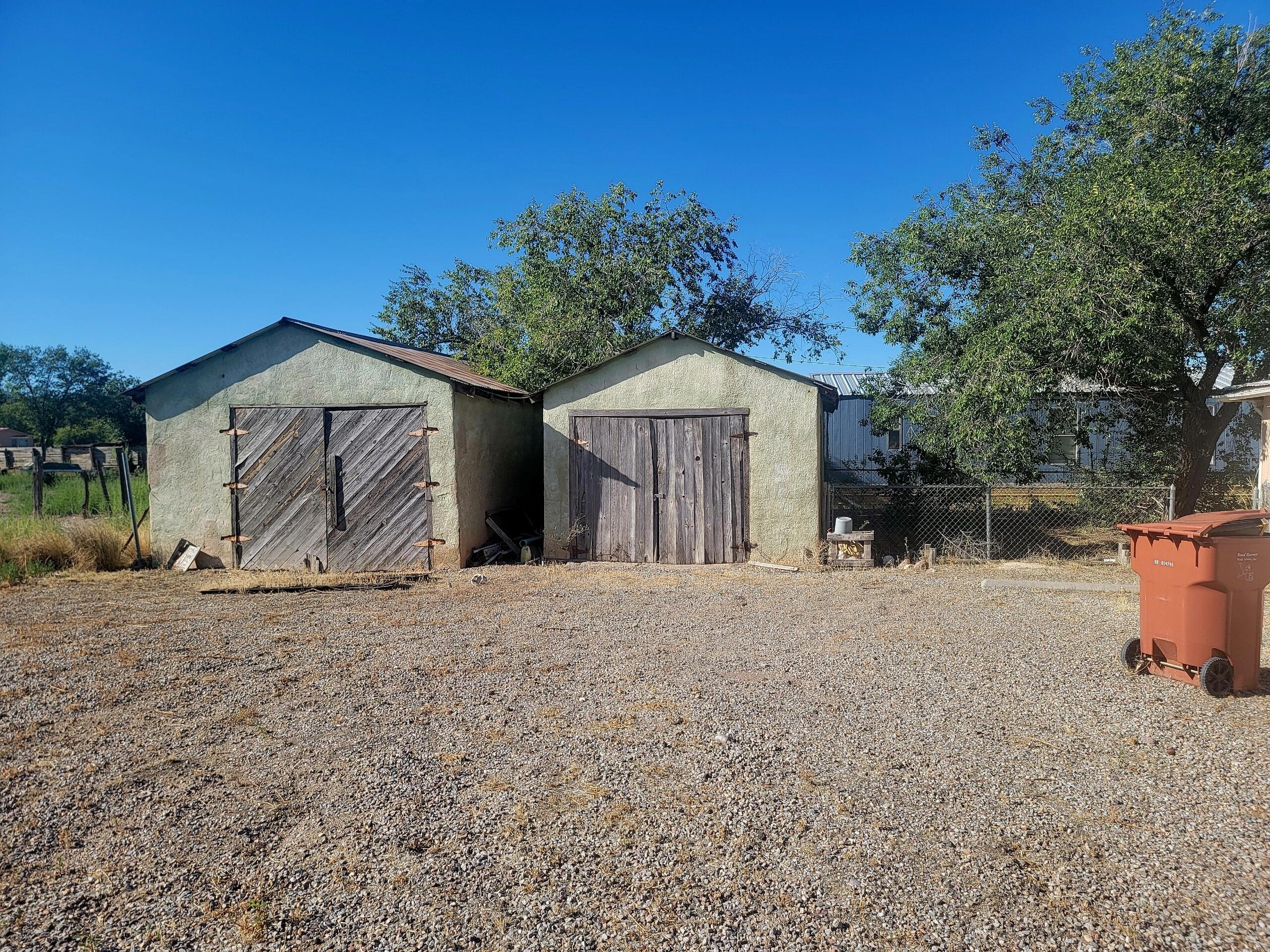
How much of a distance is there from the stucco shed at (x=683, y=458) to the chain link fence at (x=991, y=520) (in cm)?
104

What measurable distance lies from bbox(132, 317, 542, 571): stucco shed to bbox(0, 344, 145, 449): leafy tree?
41527 millimetres

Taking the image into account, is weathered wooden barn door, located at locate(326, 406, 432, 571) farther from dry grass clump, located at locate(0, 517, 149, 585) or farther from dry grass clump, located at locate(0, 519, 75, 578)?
dry grass clump, located at locate(0, 519, 75, 578)

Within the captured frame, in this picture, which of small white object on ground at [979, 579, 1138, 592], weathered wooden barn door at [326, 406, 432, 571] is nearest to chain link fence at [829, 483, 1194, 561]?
small white object on ground at [979, 579, 1138, 592]

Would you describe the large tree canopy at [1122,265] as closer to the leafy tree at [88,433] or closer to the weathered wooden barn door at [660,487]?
the weathered wooden barn door at [660,487]

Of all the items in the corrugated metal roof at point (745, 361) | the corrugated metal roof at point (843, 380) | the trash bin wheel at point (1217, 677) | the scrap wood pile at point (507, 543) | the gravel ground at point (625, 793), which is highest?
the corrugated metal roof at point (843, 380)

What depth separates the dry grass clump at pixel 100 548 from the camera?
36.0 feet

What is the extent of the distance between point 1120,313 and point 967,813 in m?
9.20

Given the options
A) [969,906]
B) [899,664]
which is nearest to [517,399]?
[899,664]

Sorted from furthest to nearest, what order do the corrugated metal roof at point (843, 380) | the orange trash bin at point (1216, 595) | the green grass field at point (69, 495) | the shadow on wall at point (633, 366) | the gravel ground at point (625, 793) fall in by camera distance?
the corrugated metal roof at point (843, 380)
the green grass field at point (69, 495)
the shadow on wall at point (633, 366)
the orange trash bin at point (1216, 595)
the gravel ground at point (625, 793)

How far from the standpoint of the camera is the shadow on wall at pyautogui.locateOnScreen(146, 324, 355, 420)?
36.8 feet

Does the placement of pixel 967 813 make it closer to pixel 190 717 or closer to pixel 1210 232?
pixel 190 717

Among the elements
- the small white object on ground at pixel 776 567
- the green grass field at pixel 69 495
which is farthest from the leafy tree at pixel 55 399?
the small white object on ground at pixel 776 567

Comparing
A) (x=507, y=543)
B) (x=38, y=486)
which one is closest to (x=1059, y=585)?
(x=507, y=543)

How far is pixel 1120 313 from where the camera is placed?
33.5 ft
